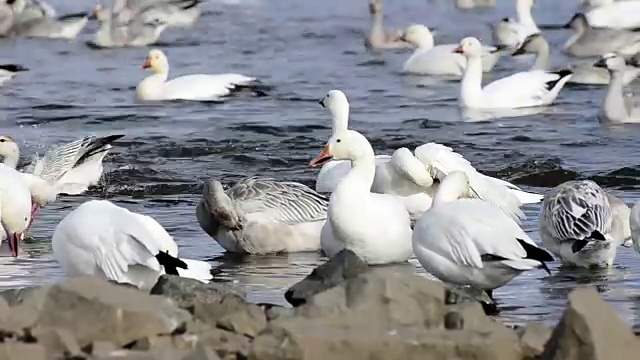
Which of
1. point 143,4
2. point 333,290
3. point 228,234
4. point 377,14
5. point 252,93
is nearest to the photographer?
point 333,290

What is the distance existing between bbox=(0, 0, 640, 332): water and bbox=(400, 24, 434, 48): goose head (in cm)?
43

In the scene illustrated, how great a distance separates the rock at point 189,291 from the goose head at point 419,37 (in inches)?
653

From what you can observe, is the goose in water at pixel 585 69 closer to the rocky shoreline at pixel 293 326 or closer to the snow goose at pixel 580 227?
the snow goose at pixel 580 227

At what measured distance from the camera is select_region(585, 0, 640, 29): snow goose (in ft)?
87.2

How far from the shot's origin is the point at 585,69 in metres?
20.3

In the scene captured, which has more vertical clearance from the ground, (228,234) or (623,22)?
(623,22)

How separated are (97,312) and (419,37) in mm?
17670

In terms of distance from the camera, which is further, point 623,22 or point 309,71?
point 623,22

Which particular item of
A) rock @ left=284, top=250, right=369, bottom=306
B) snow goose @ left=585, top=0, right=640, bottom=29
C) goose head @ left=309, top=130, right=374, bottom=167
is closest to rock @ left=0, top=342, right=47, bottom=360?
rock @ left=284, top=250, right=369, bottom=306

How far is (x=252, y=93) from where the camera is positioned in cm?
1966

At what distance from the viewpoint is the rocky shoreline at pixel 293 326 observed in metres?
6.05

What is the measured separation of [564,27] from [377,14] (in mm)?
3071

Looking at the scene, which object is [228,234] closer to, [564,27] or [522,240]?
[522,240]

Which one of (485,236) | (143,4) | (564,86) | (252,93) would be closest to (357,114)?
(252,93)
